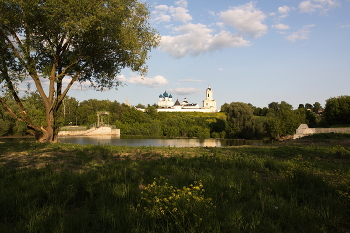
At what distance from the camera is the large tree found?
1051 cm

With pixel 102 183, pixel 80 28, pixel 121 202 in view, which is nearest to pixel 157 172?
pixel 102 183

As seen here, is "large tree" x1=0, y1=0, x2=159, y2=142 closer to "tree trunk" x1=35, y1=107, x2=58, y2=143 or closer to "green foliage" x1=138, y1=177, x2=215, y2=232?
"tree trunk" x1=35, y1=107, x2=58, y2=143

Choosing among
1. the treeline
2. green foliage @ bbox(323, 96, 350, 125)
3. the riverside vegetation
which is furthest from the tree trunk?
green foliage @ bbox(323, 96, 350, 125)

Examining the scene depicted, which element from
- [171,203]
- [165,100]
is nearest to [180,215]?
[171,203]

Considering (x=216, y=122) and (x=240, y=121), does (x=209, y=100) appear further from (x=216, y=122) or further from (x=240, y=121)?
(x=240, y=121)

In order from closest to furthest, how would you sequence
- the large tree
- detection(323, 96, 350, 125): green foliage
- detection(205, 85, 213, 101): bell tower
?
the large tree
detection(323, 96, 350, 125): green foliage
detection(205, 85, 213, 101): bell tower

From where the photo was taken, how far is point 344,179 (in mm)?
4457

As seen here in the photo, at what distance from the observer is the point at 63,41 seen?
1257 cm

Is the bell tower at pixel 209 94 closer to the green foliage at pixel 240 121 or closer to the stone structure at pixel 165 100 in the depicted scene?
the stone structure at pixel 165 100

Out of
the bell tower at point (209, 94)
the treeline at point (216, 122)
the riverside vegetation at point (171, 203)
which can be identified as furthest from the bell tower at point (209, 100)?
the riverside vegetation at point (171, 203)

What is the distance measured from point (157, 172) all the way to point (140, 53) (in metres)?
8.71

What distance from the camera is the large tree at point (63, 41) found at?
1051cm

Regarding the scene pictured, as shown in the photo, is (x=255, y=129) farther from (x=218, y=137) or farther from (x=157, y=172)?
(x=157, y=172)

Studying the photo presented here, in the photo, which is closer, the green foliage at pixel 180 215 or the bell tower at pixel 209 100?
the green foliage at pixel 180 215
